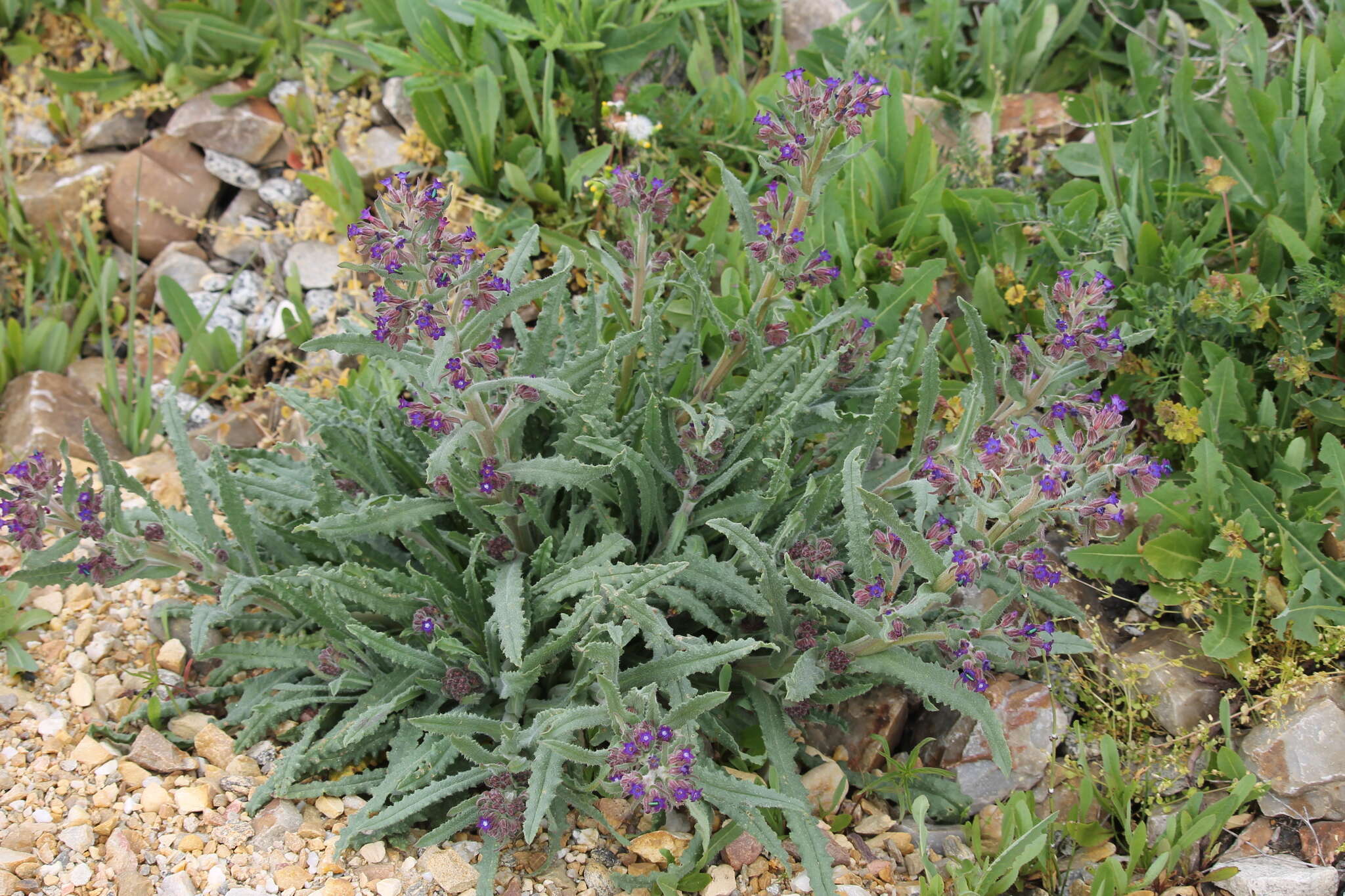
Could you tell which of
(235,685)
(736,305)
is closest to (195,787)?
(235,685)

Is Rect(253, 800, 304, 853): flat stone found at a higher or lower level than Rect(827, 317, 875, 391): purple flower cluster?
lower

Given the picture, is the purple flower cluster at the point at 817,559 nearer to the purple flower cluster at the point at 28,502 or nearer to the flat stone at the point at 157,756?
the flat stone at the point at 157,756

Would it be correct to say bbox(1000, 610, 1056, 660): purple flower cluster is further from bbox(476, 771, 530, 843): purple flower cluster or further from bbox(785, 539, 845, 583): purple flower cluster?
bbox(476, 771, 530, 843): purple flower cluster

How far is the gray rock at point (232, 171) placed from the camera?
6039mm

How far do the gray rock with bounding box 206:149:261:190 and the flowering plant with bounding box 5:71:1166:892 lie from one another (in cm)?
255

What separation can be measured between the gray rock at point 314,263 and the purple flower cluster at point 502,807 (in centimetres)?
332

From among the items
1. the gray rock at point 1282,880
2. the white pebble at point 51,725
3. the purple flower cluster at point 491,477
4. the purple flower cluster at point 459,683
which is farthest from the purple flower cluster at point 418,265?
the gray rock at point 1282,880

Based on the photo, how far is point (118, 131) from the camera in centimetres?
625

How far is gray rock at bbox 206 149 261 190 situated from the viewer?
6039mm

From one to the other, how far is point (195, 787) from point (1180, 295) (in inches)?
157

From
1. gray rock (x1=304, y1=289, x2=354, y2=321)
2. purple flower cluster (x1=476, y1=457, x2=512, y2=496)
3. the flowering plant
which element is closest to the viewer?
the flowering plant

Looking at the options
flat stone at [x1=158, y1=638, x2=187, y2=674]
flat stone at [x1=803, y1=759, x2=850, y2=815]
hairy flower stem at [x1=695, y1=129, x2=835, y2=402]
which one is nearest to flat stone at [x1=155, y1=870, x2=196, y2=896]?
flat stone at [x1=158, y1=638, x2=187, y2=674]

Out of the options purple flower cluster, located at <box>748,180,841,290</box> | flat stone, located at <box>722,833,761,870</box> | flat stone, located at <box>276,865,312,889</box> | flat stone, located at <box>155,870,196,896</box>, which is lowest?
flat stone, located at <box>722,833,761,870</box>

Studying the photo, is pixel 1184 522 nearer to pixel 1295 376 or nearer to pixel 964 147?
pixel 1295 376
